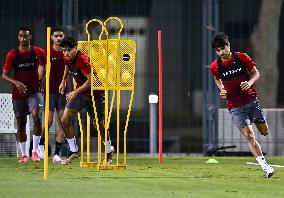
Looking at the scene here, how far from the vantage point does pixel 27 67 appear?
16172 mm

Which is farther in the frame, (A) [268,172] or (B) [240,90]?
(B) [240,90]

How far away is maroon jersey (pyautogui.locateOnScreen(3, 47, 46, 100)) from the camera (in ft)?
52.8

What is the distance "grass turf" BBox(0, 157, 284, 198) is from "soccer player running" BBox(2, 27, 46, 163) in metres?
0.77

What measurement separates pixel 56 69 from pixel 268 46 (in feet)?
11.9

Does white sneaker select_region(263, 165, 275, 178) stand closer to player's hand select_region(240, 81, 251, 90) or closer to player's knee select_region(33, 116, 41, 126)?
player's hand select_region(240, 81, 251, 90)

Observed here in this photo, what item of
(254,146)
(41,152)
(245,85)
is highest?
(245,85)

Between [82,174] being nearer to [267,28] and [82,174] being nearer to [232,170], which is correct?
[232,170]

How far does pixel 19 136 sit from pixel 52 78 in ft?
3.18

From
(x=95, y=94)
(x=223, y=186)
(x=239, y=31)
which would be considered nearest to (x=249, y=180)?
(x=223, y=186)

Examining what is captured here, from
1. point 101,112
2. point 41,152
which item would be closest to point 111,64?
point 101,112

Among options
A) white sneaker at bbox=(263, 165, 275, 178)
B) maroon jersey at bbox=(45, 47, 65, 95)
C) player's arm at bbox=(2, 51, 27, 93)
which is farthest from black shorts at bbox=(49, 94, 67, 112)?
white sneaker at bbox=(263, 165, 275, 178)

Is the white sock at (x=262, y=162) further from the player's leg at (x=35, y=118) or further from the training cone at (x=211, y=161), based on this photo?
the player's leg at (x=35, y=118)

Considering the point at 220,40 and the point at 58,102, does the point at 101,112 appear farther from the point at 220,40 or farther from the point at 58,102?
the point at 220,40

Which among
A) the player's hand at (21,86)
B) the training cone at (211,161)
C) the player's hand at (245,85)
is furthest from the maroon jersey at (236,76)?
the player's hand at (21,86)
